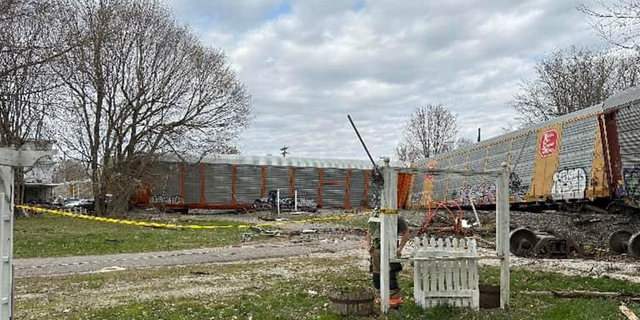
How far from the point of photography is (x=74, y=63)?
33219 mm

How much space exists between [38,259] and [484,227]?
16.0 metres

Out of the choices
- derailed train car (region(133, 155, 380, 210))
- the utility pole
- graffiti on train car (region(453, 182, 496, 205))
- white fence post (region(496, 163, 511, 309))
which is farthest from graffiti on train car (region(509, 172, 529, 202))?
derailed train car (region(133, 155, 380, 210))

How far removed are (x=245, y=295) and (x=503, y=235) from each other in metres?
4.47

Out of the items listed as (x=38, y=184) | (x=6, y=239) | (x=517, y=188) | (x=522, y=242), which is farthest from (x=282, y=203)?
(x=6, y=239)

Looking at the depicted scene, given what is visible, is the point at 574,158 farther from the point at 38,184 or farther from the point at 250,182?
the point at 38,184

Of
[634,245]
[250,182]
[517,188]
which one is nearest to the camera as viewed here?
[634,245]

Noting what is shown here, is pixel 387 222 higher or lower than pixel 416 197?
higher

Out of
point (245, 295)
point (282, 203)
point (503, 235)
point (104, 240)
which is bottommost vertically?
point (104, 240)

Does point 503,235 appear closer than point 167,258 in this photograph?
Yes

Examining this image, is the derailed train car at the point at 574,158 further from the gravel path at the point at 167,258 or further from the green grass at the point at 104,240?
the green grass at the point at 104,240

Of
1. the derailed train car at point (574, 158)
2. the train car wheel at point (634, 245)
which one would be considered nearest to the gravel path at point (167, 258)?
the derailed train car at point (574, 158)

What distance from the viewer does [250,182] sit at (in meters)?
47.5

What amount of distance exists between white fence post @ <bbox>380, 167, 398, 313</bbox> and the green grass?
13.2 meters

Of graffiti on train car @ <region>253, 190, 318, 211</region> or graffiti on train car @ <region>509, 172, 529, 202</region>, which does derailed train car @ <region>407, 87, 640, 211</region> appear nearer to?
graffiti on train car @ <region>509, 172, 529, 202</region>
